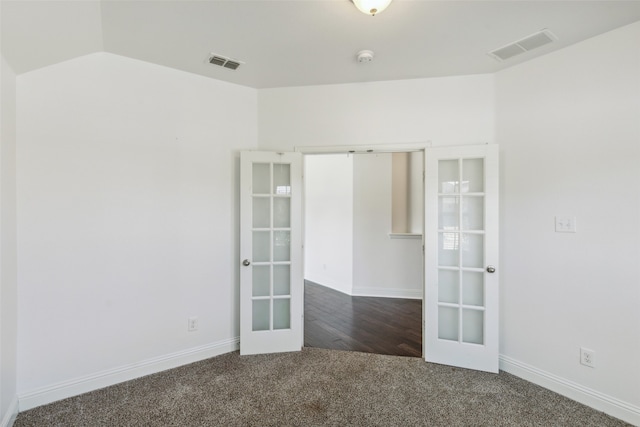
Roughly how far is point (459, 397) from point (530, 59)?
2889mm

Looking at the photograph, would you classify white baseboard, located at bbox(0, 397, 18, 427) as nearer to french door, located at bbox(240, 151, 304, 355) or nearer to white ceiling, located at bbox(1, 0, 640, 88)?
french door, located at bbox(240, 151, 304, 355)

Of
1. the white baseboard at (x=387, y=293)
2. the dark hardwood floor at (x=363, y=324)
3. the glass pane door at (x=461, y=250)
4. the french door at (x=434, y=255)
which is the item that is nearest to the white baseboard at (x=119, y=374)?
the french door at (x=434, y=255)

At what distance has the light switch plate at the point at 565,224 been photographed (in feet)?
7.61

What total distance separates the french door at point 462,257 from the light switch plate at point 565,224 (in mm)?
439

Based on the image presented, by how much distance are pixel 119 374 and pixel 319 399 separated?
171cm

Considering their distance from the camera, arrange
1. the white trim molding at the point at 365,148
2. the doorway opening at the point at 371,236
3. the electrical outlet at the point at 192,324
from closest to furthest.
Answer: the electrical outlet at the point at 192,324 < the white trim molding at the point at 365,148 < the doorway opening at the point at 371,236

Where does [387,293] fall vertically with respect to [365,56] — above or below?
below

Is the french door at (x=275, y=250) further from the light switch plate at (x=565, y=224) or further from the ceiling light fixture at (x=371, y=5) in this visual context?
the light switch plate at (x=565, y=224)

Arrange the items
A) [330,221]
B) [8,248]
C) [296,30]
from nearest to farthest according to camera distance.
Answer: [8,248] < [296,30] < [330,221]

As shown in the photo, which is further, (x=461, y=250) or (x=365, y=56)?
(x=461, y=250)

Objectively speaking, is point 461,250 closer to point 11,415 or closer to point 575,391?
point 575,391

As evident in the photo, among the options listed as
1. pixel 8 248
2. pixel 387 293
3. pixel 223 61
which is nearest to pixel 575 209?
pixel 387 293

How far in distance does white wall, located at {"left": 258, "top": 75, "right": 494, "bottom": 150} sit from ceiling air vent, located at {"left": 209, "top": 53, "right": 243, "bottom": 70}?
1.72 ft

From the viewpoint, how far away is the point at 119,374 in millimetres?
2463
